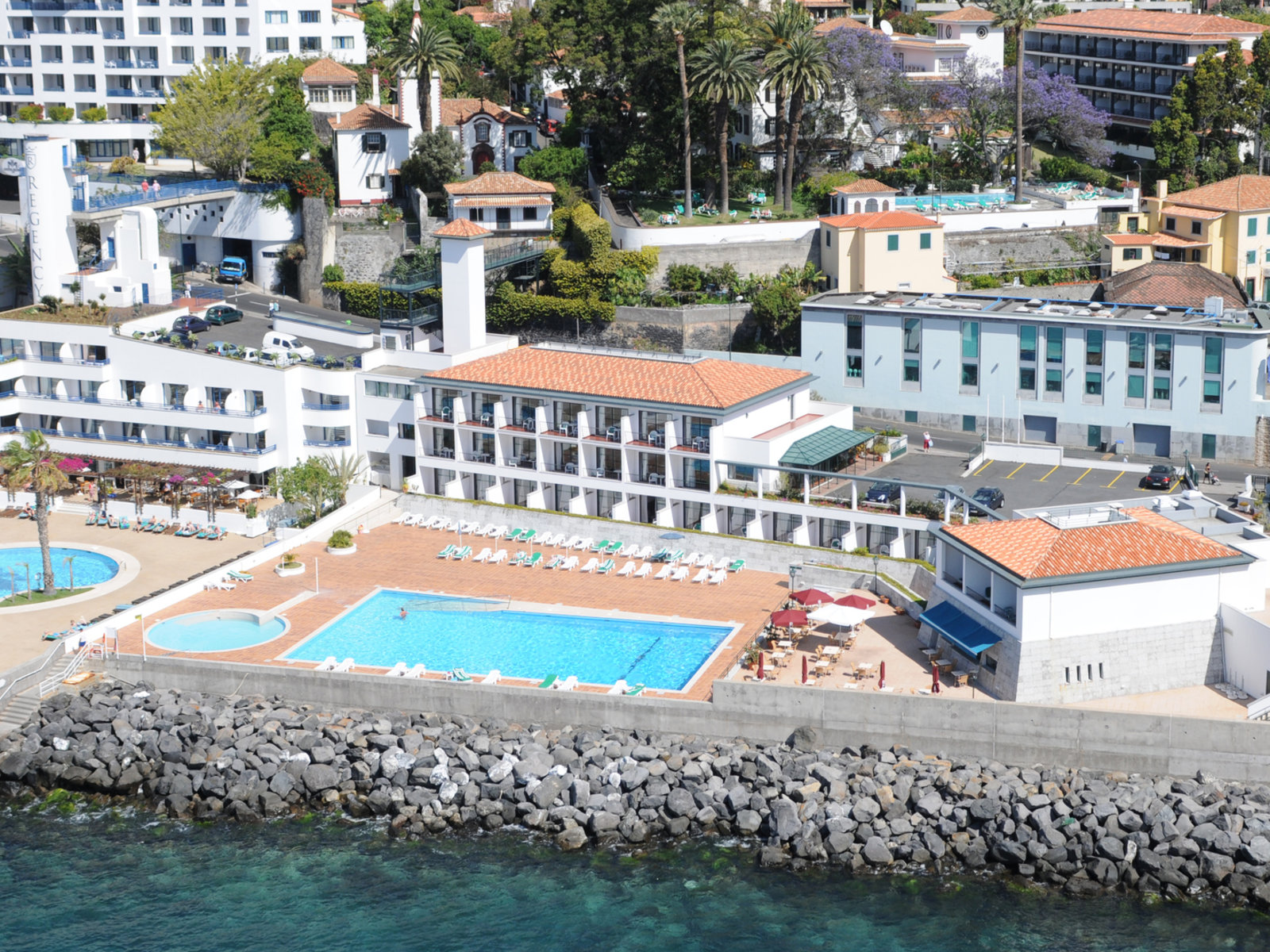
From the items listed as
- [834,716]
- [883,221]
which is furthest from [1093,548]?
[883,221]

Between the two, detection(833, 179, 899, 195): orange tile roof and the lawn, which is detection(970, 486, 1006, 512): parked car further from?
detection(833, 179, 899, 195): orange tile roof

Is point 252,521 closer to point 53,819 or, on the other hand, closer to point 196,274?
point 53,819

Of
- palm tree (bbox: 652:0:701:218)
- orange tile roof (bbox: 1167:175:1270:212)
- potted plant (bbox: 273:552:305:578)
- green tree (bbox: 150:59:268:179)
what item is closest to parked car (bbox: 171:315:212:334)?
potted plant (bbox: 273:552:305:578)

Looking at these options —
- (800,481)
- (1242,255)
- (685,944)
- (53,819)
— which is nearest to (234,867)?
(53,819)

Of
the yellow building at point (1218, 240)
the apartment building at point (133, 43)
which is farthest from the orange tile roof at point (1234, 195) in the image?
the apartment building at point (133, 43)

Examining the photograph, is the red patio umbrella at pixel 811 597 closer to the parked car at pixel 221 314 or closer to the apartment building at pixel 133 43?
the parked car at pixel 221 314

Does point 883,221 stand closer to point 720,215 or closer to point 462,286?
point 720,215
